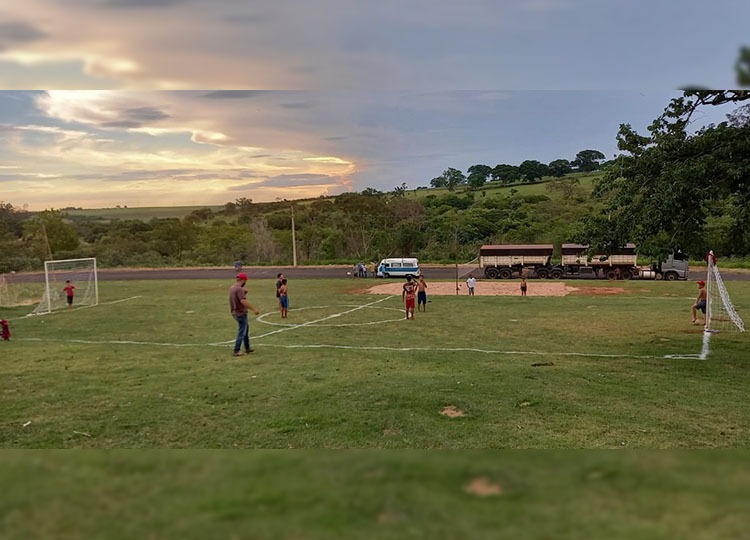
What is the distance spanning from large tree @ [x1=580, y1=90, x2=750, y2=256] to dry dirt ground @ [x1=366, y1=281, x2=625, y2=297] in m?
12.8

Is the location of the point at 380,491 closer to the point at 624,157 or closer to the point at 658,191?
the point at 658,191

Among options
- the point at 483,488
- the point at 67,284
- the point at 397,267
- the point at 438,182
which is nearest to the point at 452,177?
the point at 438,182

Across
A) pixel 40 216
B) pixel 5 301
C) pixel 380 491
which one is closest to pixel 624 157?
pixel 380 491

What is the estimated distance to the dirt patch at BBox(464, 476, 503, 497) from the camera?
2748mm

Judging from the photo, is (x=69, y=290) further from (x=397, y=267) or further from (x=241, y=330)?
(x=397, y=267)

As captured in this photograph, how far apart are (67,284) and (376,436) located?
621 inches

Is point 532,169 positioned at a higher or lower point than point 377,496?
higher

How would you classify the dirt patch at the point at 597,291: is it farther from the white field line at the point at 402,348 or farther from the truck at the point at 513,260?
the white field line at the point at 402,348

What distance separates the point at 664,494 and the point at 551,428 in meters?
1.89

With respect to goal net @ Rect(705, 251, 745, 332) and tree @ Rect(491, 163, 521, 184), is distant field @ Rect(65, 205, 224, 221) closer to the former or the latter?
tree @ Rect(491, 163, 521, 184)

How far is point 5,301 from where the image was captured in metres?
17.5

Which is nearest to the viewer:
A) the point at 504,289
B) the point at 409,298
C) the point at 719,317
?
the point at 719,317

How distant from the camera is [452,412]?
503 centimetres

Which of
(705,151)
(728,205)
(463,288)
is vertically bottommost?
(463,288)
